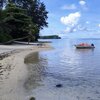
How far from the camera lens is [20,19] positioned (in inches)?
2589

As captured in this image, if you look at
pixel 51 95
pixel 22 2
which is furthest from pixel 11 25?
pixel 51 95

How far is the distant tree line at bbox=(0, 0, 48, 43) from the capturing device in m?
57.1

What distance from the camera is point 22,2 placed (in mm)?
89562

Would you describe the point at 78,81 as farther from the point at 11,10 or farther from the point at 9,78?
the point at 11,10

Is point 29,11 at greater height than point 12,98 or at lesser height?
greater

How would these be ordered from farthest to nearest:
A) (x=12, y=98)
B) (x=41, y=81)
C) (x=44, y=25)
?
1. (x=44, y=25)
2. (x=41, y=81)
3. (x=12, y=98)

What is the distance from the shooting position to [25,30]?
66562 mm

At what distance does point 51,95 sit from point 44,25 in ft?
278

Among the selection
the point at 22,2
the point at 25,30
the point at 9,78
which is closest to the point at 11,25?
the point at 25,30

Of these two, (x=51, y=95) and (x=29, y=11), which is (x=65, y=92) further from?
(x=29, y=11)

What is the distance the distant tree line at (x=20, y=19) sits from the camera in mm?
57125

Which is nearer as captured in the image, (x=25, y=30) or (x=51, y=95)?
(x=51, y=95)

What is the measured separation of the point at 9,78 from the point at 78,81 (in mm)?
4169

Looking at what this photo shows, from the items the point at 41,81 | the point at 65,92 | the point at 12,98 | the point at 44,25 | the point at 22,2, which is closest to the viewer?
the point at 12,98
